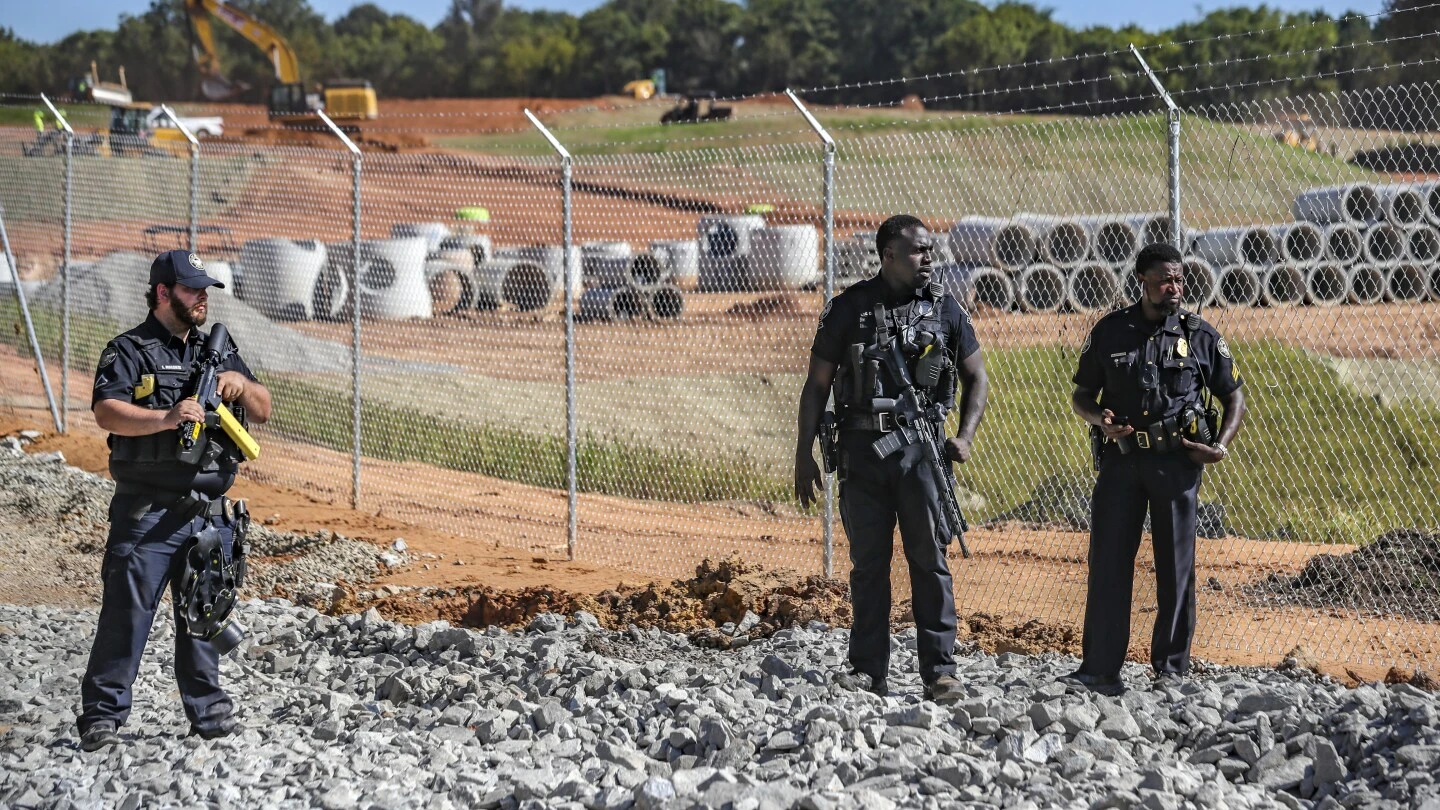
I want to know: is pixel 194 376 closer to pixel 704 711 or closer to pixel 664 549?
pixel 704 711

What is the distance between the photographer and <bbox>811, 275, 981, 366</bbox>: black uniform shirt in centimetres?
552

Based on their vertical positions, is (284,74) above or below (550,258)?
above

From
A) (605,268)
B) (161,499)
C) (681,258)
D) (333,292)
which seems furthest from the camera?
(681,258)

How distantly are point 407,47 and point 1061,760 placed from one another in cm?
8026

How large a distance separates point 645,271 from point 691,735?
17109mm

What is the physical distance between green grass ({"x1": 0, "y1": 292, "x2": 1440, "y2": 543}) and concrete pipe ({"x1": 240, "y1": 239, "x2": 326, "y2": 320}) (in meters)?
5.94

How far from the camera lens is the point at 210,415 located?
5184 millimetres

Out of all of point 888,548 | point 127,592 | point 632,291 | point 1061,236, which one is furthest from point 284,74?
point 888,548

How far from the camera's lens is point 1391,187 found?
46.0 ft

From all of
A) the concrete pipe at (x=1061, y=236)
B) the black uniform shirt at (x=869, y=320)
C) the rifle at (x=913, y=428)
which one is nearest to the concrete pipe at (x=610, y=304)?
the concrete pipe at (x=1061, y=236)

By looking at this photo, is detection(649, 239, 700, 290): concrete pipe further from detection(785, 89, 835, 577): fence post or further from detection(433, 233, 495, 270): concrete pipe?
detection(785, 89, 835, 577): fence post

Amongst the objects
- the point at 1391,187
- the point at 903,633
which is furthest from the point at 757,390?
the point at 903,633

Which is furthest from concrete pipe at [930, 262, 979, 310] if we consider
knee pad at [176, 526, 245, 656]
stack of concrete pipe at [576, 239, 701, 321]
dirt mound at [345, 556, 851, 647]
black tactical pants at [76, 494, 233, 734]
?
black tactical pants at [76, 494, 233, 734]

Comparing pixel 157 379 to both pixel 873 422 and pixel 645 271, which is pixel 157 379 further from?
pixel 645 271
